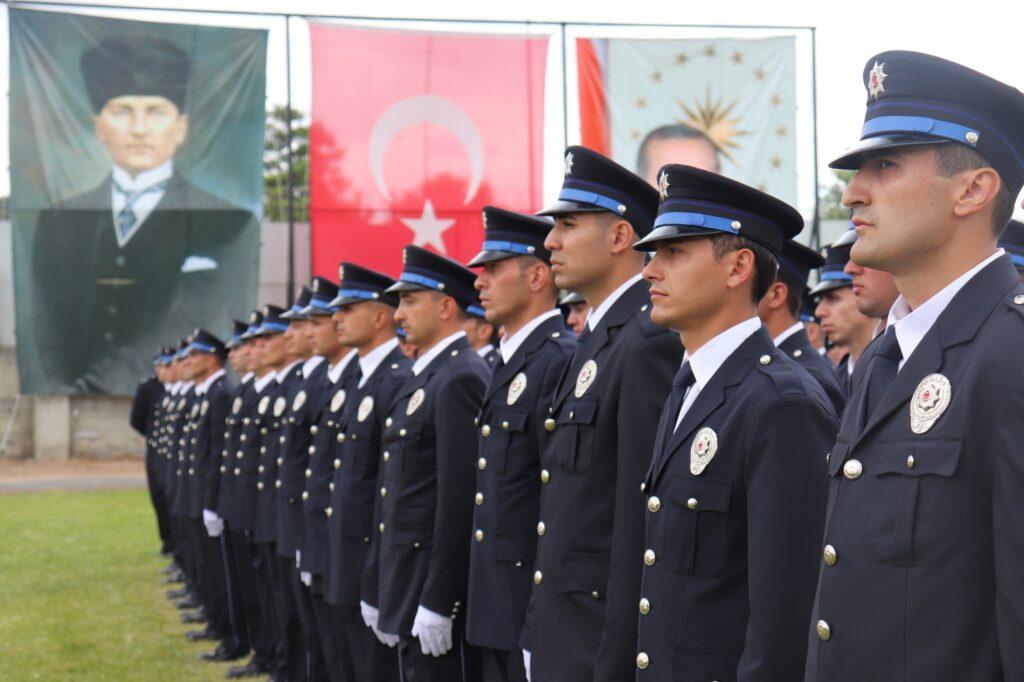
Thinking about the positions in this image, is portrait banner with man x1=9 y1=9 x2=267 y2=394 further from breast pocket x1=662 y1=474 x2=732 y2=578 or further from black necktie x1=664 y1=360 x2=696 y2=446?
breast pocket x1=662 y1=474 x2=732 y2=578

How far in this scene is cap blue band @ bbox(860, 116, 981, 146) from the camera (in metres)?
2.06

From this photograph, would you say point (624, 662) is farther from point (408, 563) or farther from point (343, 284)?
point (343, 284)

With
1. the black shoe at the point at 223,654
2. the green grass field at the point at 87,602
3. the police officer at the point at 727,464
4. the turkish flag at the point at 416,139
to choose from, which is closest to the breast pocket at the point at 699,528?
the police officer at the point at 727,464

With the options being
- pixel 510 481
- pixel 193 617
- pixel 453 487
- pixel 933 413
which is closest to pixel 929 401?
pixel 933 413

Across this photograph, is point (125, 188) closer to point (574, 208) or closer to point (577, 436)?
point (574, 208)

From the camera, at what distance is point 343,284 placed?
236 inches

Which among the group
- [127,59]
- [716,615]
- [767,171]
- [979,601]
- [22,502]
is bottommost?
[22,502]

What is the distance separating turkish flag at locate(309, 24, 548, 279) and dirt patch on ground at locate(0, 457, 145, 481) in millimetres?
6188

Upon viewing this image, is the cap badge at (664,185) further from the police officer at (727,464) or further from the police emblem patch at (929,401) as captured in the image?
the police emblem patch at (929,401)

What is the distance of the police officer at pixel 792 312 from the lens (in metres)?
4.39

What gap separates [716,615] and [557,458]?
90 centimetres

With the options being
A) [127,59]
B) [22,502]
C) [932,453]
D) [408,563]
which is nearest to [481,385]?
[408,563]

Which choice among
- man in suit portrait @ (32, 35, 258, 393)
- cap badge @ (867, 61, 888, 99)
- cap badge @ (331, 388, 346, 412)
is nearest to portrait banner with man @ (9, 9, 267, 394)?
man in suit portrait @ (32, 35, 258, 393)

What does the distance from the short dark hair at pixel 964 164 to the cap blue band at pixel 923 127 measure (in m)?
0.02
